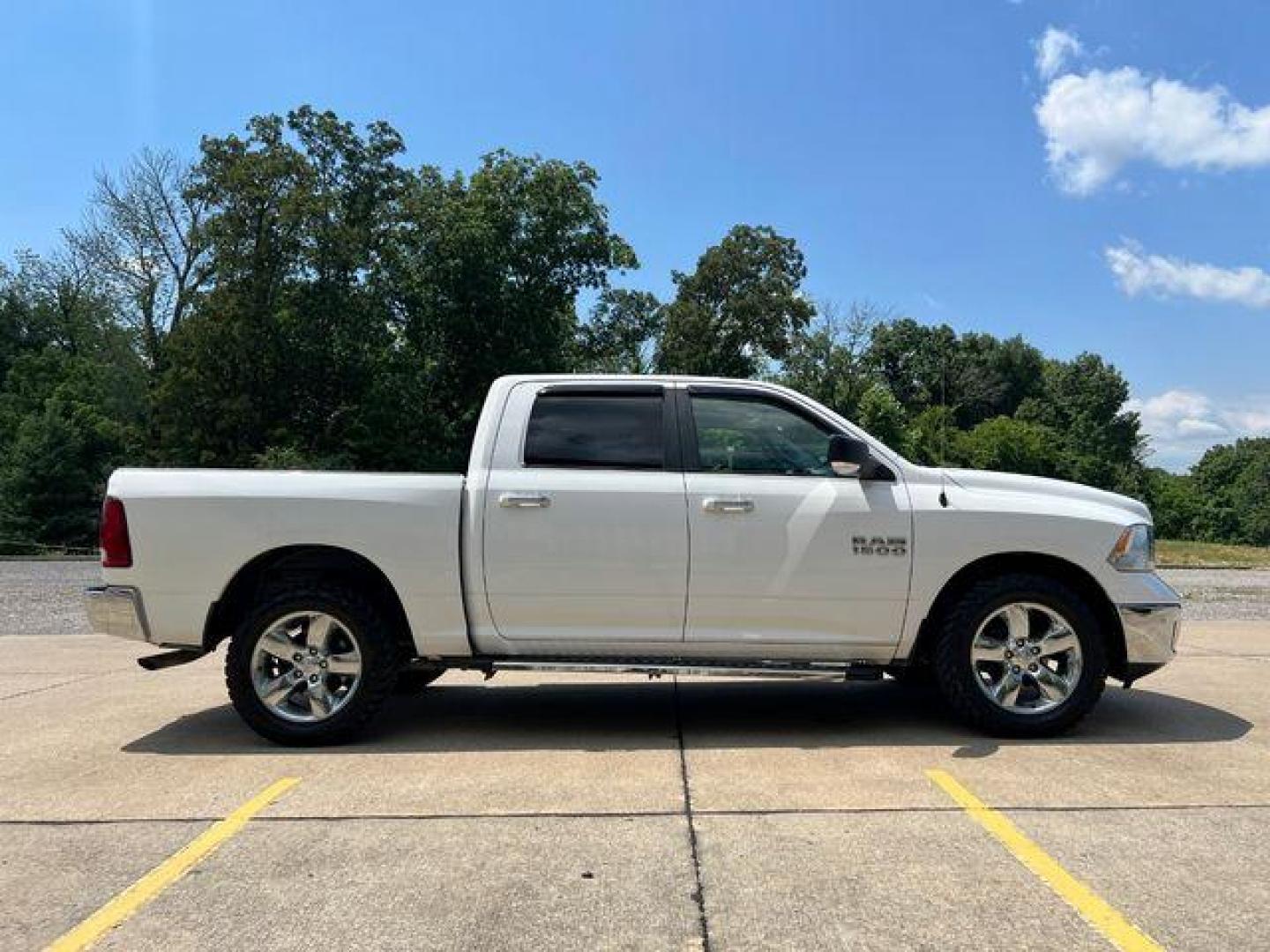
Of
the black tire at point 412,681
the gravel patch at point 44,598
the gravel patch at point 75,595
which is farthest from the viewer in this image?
the gravel patch at point 75,595

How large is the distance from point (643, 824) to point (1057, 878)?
163 centimetres

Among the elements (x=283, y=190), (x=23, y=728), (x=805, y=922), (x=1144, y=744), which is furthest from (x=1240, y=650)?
(x=283, y=190)

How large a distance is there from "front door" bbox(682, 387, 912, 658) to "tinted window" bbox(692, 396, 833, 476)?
11cm

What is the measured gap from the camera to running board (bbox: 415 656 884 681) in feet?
17.6

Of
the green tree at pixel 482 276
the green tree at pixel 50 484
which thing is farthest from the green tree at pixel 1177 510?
the green tree at pixel 50 484

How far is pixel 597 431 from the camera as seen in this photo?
5.70m

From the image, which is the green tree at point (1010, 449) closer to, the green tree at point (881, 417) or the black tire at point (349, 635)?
the green tree at point (881, 417)

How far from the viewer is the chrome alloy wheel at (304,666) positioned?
Result: 5469 millimetres

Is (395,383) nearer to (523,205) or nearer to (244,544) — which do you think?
(523,205)

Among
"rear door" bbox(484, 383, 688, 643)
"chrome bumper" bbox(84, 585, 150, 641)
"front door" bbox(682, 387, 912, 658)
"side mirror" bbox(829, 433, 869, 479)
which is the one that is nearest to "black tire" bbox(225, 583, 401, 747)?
"chrome bumper" bbox(84, 585, 150, 641)

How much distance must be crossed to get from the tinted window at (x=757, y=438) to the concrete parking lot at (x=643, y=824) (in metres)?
1.57

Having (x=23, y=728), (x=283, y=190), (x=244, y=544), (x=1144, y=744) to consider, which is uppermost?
(x=283, y=190)

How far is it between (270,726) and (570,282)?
38.6 meters

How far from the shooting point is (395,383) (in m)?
39.7
